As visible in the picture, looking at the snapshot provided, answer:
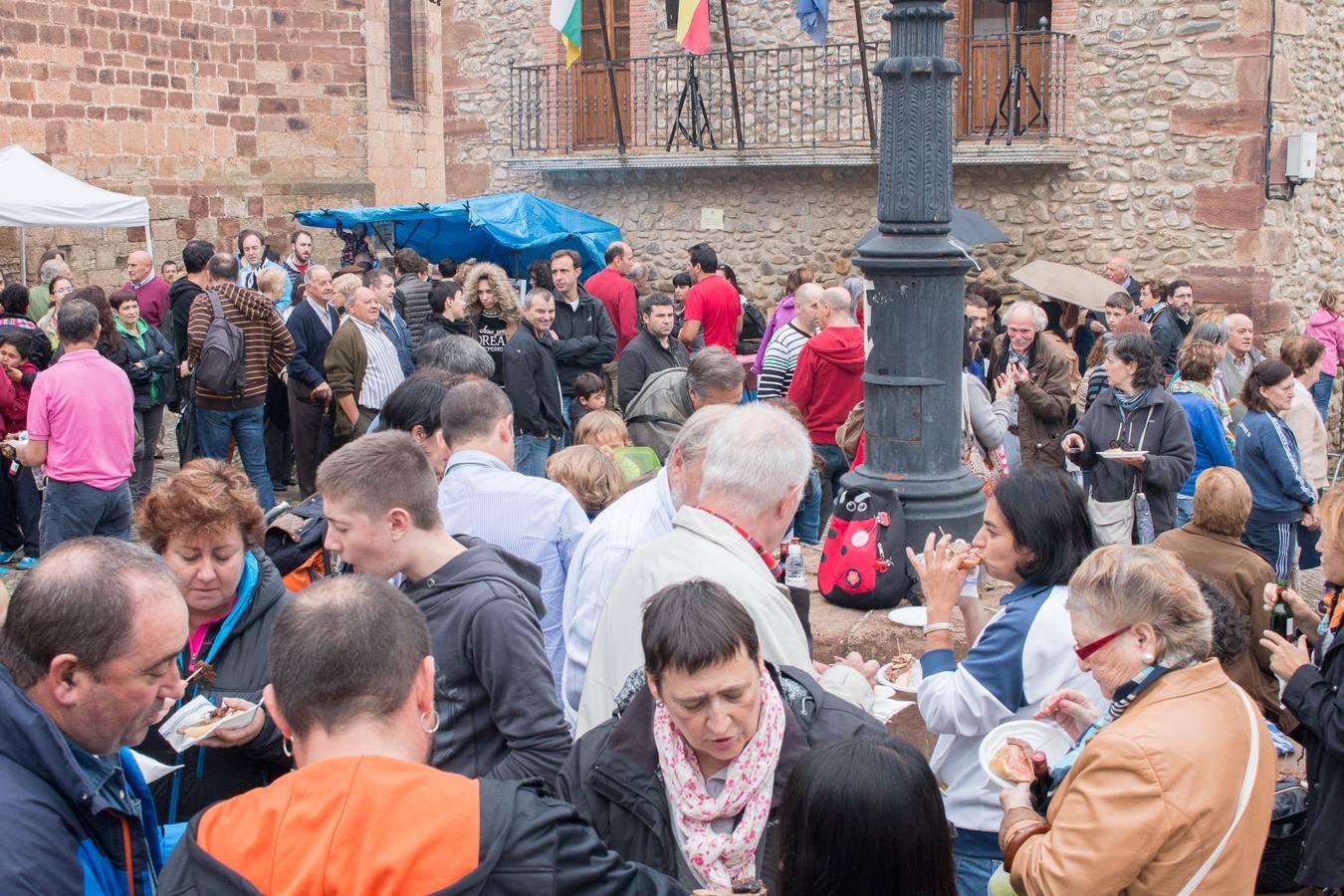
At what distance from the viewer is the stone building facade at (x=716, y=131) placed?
13234 mm

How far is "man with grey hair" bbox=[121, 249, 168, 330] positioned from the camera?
11.3m

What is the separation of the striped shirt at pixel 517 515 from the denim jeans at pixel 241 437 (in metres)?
5.32

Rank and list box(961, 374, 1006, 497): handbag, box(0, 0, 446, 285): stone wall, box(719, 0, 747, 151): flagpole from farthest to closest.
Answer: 1. box(719, 0, 747, 151): flagpole
2. box(0, 0, 446, 285): stone wall
3. box(961, 374, 1006, 497): handbag

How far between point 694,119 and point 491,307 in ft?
22.9

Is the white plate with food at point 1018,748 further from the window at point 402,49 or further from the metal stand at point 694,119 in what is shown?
the window at point 402,49

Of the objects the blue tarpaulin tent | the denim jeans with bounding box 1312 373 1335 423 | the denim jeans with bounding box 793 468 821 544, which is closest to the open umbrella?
the denim jeans with bounding box 1312 373 1335 423

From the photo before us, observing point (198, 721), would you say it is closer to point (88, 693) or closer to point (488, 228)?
point (88, 693)

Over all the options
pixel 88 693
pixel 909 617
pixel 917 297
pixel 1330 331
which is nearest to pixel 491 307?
pixel 917 297

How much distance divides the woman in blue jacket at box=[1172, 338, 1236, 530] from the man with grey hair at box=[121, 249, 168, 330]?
8111 millimetres

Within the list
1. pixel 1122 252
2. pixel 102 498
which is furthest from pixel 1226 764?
pixel 1122 252

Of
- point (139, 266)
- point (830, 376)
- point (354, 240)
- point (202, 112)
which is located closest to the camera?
point (830, 376)

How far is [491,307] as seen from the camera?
9.80 m

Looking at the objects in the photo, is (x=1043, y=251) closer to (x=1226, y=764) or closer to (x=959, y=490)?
(x=959, y=490)

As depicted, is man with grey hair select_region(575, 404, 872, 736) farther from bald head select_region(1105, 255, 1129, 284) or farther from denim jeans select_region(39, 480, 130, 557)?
bald head select_region(1105, 255, 1129, 284)
